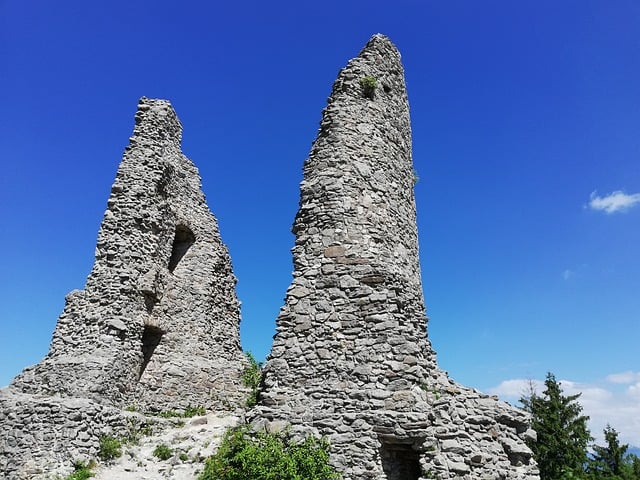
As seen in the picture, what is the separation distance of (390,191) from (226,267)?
9983 mm

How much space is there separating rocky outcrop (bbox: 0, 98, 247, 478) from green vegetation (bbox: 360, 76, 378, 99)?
26.8 feet

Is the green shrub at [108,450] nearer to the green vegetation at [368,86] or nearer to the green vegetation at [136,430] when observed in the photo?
the green vegetation at [136,430]

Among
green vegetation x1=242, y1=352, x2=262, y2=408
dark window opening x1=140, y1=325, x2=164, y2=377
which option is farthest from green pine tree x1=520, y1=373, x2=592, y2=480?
dark window opening x1=140, y1=325, x2=164, y2=377

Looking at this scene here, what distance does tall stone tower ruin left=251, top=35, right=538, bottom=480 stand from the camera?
309 inches

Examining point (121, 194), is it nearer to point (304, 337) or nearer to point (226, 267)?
point (226, 267)

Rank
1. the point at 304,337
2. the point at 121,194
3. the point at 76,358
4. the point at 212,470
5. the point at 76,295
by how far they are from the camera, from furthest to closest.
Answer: the point at 121,194 < the point at 76,295 < the point at 76,358 < the point at 304,337 < the point at 212,470

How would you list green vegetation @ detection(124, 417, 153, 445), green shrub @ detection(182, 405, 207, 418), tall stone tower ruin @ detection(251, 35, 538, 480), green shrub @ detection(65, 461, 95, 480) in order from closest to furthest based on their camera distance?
tall stone tower ruin @ detection(251, 35, 538, 480) → green shrub @ detection(65, 461, 95, 480) → green vegetation @ detection(124, 417, 153, 445) → green shrub @ detection(182, 405, 207, 418)

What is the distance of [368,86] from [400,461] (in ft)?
30.0

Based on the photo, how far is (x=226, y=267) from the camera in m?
18.9

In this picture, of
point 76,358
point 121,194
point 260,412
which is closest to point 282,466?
point 260,412

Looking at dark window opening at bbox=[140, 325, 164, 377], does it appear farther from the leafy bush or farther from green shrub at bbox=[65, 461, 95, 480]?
the leafy bush

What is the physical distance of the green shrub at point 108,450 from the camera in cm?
1135

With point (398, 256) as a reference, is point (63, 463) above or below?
below

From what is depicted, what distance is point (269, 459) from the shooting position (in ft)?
25.0
